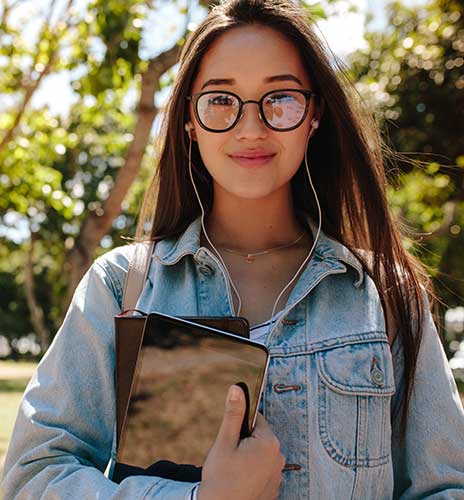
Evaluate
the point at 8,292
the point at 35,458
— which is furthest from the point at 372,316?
the point at 8,292

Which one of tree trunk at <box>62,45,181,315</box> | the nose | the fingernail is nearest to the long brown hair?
the nose

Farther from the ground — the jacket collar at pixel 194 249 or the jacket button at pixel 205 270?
the jacket collar at pixel 194 249

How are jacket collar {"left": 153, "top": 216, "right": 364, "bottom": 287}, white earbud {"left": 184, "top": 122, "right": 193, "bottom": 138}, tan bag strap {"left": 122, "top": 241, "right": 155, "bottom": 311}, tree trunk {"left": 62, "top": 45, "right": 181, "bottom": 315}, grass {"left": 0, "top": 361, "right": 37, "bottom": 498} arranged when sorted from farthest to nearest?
grass {"left": 0, "top": 361, "right": 37, "bottom": 498}, tree trunk {"left": 62, "top": 45, "right": 181, "bottom": 315}, white earbud {"left": 184, "top": 122, "right": 193, "bottom": 138}, jacket collar {"left": 153, "top": 216, "right": 364, "bottom": 287}, tan bag strap {"left": 122, "top": 241, "right": 155, "bottom": 311}

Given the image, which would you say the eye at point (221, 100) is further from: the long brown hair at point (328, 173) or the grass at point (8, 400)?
the grass at point (8, 400)

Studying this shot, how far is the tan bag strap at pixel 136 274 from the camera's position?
206 cm

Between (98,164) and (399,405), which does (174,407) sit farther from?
(98,164)

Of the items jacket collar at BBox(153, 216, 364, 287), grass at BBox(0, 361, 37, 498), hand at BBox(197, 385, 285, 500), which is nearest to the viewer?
hand at BBox(197, 385, 285, 500)

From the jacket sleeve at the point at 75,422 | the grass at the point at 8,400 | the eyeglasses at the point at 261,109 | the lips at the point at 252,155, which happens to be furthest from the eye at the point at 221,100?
the grass at the point at 8,400

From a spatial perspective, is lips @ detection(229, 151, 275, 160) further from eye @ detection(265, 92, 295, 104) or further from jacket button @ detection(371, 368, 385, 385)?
jacket button @ detection(371, 368, 385, 385)

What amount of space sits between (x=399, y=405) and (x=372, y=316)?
23cm

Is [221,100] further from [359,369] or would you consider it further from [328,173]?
[359,369]

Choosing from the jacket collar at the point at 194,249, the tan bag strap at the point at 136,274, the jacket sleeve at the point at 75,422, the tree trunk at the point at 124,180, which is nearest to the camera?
the jacket sleeve at the point at 75,422

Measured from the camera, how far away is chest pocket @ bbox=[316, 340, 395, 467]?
6.38 ft

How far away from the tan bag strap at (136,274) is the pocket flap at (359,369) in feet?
1.55
